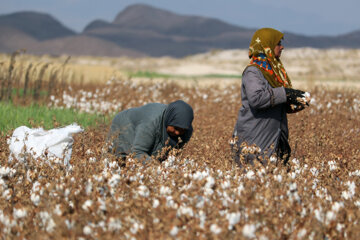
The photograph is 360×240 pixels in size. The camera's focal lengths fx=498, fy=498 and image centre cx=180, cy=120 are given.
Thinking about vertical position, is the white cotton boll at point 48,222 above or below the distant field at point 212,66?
above

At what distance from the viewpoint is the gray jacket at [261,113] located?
4555mm

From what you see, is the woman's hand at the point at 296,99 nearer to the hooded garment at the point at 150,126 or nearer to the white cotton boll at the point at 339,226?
the hooded garment at the point at 150,126

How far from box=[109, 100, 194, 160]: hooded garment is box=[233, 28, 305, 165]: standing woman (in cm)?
61

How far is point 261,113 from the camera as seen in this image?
15.6ft

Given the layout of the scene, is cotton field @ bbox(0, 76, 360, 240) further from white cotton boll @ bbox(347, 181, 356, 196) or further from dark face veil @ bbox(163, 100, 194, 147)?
dark face veil @ bbox(163, 100, 194, 147)

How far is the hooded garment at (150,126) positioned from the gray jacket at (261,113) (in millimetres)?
606

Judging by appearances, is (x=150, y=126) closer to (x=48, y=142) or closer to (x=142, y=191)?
(x=48, y=142)

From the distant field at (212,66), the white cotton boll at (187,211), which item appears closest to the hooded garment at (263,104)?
the white cotton boll at (187,211)

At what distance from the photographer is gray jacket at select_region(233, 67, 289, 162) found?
179 inches

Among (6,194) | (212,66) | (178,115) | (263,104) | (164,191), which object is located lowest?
(212,66)

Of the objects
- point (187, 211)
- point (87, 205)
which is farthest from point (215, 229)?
point (87, 205)

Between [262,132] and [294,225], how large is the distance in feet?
5.52

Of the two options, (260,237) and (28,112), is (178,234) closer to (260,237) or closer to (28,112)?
(260,237)

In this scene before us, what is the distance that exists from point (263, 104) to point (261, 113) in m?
0.23
